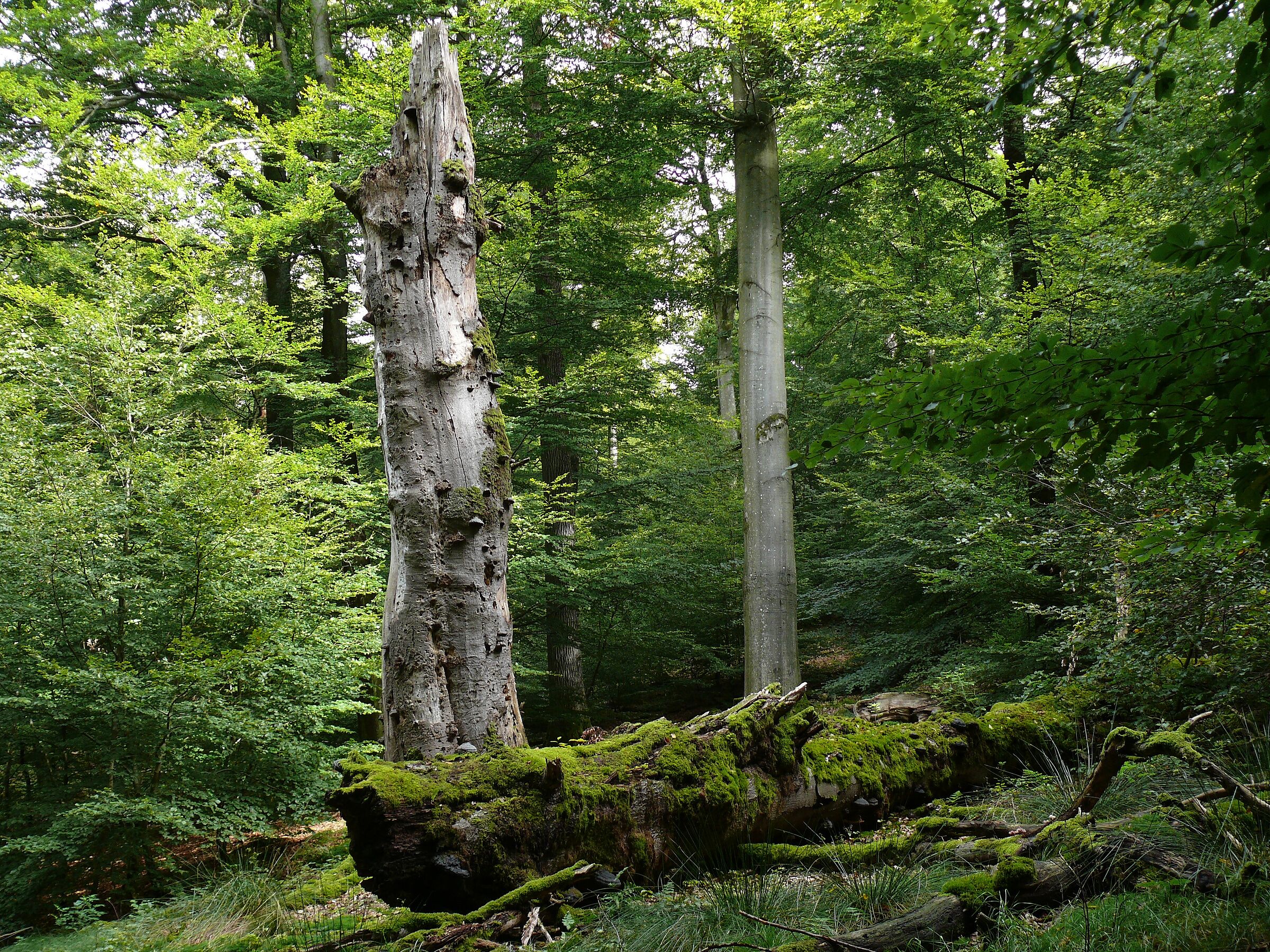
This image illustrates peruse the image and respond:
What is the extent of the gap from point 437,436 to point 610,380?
19.5ft

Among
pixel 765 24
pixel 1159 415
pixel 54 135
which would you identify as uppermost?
pixel 54 135

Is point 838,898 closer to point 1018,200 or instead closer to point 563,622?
point 1018,200

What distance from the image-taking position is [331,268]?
10.9 meters

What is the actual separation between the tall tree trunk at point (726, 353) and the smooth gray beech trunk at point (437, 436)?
250 inches

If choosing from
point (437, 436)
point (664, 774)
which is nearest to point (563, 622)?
point (437, 436)

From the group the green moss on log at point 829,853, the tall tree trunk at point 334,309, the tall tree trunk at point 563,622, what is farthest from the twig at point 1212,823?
the tall tree trunk at point 334,309

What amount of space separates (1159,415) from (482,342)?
345 centimetres

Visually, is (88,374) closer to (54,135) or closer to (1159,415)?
(54,135)

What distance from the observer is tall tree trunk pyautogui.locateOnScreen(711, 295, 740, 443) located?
12.5m

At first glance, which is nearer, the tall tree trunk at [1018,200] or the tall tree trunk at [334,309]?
the tall tree trunk at [1018,200]

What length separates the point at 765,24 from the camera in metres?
6.59

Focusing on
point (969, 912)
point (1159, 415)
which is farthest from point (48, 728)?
point (1159, 415)

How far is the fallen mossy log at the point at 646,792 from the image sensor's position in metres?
2.70

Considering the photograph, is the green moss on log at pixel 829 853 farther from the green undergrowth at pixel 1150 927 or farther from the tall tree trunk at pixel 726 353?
the tall tree trunk at pixel 726 353
